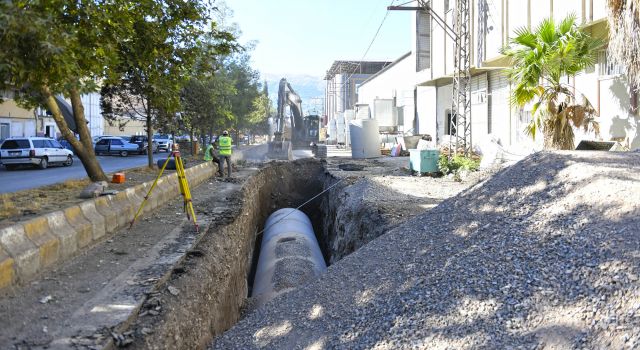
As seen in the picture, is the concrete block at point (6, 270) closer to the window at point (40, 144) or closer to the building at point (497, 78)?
the building at point (497, 78)

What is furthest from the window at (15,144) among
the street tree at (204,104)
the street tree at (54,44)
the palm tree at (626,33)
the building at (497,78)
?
the palm tree at (626,33)

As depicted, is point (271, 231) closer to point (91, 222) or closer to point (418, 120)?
point (91, 222)

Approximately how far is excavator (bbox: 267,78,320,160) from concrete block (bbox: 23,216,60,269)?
27165 millimetres

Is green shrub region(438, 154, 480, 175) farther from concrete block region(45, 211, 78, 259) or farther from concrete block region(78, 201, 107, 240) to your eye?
concrete block region(45, 211, 78, 259)

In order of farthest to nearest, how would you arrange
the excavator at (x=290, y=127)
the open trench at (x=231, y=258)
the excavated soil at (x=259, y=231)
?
the excavator at (x=290, y=127)
the excavated soil at (x=259, y=231)
the open trench at (x=231, y=258)

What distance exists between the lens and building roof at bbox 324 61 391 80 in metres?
74.3

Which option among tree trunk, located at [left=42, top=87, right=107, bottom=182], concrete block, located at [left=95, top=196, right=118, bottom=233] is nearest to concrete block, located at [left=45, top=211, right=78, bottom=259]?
concrete block, located at [left=95, top=196, right=118, bottom=233]

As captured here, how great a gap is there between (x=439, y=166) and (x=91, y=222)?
13.1 m

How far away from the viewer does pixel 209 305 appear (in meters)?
8.30

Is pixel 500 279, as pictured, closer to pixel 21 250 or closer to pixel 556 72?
pixel 21 250

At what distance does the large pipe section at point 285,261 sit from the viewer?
1105 centimetres

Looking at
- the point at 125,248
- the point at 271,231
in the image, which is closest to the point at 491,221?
the point at 125,248

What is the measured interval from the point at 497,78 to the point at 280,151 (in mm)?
15820

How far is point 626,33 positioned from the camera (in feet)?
36.0
